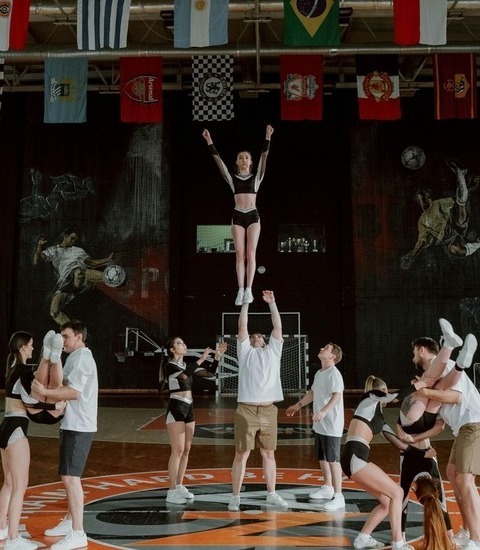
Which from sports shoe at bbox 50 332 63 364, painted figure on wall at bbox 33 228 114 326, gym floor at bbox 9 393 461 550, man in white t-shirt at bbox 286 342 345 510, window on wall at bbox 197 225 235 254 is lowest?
gym floor at bbox 9 393 461 550

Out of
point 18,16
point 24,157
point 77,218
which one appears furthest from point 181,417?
point 24,157

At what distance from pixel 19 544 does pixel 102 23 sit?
33.3 ft

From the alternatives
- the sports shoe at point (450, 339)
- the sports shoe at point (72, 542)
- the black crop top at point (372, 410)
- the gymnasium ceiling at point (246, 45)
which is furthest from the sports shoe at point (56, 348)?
the gymnasium ceiling at point (246, 45)

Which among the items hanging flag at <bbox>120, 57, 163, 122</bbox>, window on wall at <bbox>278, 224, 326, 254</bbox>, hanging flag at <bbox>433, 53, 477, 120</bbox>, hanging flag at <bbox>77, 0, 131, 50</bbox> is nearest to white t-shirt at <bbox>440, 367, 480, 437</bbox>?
hanging flag at <bbox>77, 0, 131, 50</bbox>

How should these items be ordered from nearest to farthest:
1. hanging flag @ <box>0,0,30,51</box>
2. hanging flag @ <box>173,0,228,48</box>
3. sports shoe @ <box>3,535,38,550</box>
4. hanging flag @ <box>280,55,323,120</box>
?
sports shoe @ <box>3,535,38,550</box> → hanging flag @ <box>173,0,228,48</box> → hanging flag @ <box>0,0,30,51</box> → hanging flag @ <box>280,55,323,120</box>

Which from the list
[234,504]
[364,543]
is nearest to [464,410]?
[364,543]

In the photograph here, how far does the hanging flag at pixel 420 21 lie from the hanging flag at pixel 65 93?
751 centimetres

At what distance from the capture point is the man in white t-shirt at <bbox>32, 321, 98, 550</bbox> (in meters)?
5.50

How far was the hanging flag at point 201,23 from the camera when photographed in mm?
12289

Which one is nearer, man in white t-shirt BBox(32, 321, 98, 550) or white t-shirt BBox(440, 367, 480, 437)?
white t-shirt BBox(440, 367, 480, 437)

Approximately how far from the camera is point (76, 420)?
5629 millimetres

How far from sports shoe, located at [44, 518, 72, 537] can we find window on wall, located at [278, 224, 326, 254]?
15.7 m

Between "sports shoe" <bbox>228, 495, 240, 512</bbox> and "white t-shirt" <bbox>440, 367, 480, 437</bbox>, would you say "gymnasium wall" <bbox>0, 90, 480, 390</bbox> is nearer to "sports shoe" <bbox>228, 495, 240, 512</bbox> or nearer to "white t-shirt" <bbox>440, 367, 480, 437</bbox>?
"sports shoe" <bbox>228, 495, 240, 512</bbox>

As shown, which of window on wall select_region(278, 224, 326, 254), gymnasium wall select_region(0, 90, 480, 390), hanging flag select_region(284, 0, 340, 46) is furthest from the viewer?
window on wall select_region(278, 224, 326, 254)
